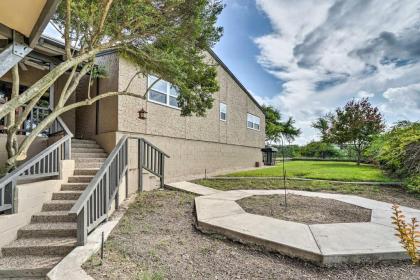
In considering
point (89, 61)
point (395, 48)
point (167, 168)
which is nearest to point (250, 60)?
point (395, 48)

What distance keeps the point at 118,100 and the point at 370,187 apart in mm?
9319

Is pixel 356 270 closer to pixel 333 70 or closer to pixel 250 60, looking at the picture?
pixel 333 70

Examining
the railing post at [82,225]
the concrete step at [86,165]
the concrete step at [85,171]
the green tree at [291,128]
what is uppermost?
the green tree at [291,128]

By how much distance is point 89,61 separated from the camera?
6664mm

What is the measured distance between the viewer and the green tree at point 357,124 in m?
18.0

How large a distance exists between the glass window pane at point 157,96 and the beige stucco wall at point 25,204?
478cm

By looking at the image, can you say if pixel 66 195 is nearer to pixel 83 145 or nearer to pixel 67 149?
pixel 67 149

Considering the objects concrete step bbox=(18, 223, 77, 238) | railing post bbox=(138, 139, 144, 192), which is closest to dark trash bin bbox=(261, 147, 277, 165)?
railing post bbox=(138, 139, 144, 192)

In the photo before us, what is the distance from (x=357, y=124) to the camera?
18.0 m

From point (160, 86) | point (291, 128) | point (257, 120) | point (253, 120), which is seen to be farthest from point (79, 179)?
point (291, 128)

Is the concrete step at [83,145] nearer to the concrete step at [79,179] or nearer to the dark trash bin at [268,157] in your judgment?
the concrete step at [79,179]

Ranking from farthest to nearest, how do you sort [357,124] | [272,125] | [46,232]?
[272,125], [357,124], [46,232]

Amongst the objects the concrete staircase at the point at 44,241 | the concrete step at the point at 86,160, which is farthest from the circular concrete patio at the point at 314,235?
the concrete step at the point at 86,160

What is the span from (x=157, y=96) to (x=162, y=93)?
1.08 ft
